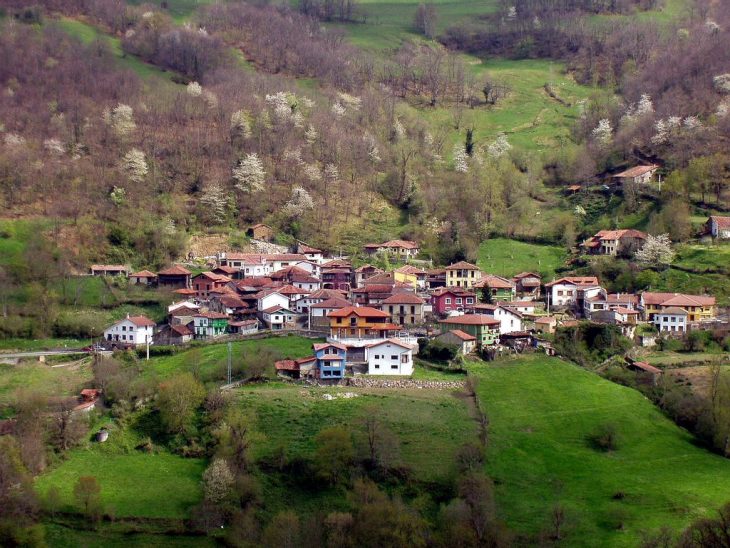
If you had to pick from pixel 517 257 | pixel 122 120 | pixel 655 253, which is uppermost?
pixel 122 120

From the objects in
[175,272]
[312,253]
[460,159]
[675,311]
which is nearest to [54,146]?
[175,272]

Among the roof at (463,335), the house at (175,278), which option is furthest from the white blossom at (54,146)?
the roof at (463,335)

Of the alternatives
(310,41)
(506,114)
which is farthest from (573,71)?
(310,41)

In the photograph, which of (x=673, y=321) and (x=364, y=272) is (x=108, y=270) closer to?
(x=364, y=272)

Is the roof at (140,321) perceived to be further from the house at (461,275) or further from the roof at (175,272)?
the house at (461,275)

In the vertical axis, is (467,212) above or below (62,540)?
above

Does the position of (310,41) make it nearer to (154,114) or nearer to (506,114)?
(506,114)
